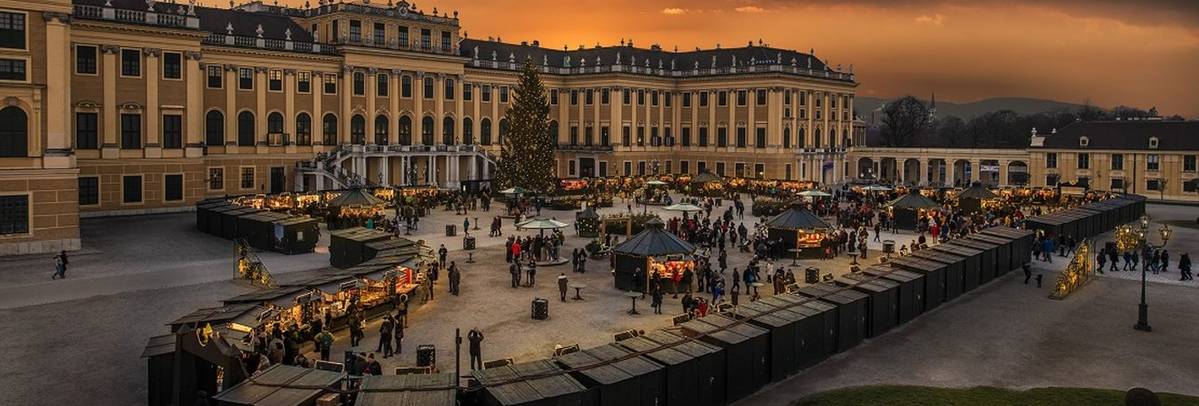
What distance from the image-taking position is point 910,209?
5678cm

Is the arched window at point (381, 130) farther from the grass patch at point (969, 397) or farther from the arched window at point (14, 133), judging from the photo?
the grass patch at point (969, 397)

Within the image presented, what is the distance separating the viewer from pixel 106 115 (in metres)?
57.8

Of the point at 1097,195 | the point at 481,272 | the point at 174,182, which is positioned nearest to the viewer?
the point at 481,272

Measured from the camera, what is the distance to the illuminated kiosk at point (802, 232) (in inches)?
1724

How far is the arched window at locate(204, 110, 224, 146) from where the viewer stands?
219 ft

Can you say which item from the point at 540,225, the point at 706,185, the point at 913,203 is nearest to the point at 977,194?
the point at 913,203

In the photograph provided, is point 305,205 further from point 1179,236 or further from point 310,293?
point 1179,236

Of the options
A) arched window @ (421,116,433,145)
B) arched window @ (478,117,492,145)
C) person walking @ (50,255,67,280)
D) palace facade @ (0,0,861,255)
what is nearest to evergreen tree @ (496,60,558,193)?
palace facade @ (0,0,861,255)

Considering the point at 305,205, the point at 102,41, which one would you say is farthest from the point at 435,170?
the point at 102,41

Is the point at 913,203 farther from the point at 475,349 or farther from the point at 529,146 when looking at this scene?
the point at 475,349

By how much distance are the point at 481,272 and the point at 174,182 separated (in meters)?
33.9

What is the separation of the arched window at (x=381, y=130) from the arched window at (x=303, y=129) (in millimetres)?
6444

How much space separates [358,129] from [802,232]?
156 feet

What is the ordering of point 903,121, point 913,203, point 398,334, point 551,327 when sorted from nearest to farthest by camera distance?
point 398,334
point 551,327
point 913,203
point 903,121
